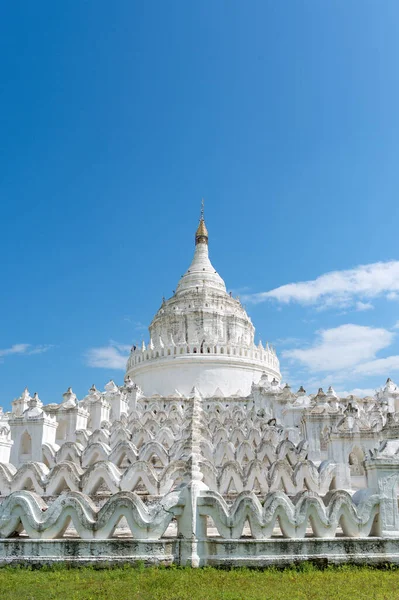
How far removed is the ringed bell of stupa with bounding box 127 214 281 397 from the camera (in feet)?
146

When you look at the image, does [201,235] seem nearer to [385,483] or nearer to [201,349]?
[201,349]

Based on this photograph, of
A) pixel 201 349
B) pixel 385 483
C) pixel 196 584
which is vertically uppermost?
pixel 201 349

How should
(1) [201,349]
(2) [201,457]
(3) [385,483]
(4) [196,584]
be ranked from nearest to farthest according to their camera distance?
(4) [196,584] → (3) [385,483] → (2) [201,457] → (1) [201,349]

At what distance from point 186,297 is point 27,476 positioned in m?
36.1

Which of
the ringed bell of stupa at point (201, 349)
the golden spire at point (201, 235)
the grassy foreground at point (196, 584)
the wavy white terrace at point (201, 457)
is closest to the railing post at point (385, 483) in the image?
the wavy white terrace at point (201, 457)

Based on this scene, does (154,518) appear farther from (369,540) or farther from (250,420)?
(250,420)

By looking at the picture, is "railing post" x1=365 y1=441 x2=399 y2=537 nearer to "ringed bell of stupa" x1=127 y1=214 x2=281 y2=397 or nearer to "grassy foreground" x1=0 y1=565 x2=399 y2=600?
"grassy foreground" x1=0 y1=565 x2=399 y2=600

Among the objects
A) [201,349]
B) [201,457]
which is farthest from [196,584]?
[201,349]

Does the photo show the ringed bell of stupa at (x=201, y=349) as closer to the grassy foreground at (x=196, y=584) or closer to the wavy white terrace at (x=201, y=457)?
the wavy white terrace at (x=201, y=457)

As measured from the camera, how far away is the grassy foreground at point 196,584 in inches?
296

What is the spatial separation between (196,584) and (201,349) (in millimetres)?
37391

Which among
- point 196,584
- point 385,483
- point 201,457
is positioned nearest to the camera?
point 196,584

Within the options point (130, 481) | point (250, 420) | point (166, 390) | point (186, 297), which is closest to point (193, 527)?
point (130, 481)

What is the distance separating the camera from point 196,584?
8.08m
